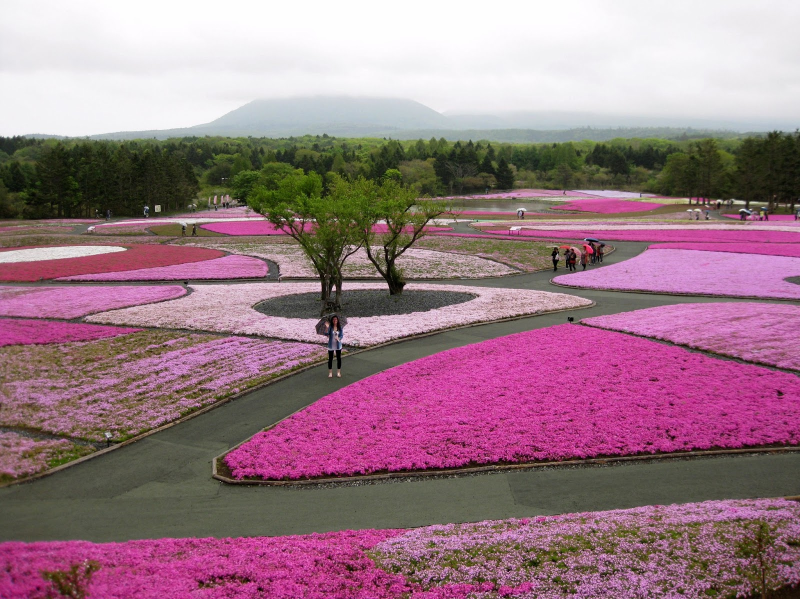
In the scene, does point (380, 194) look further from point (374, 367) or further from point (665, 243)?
point (665, 243)

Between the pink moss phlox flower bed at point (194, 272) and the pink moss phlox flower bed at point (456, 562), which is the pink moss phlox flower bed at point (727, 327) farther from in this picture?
the pink moss phlox flower bed at point (194, 272)

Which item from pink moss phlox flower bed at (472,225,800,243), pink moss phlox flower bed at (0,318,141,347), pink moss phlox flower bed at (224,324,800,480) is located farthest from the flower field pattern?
pink moss phlox flower bed at (472,225,800,243)

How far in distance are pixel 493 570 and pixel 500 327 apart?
20842mm

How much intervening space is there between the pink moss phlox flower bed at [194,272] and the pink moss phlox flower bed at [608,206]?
8001 centimetres

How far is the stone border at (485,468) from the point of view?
14133 mm

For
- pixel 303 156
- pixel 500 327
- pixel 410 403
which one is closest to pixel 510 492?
pixel 410 403

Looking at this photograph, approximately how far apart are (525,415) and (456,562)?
827 centimetres

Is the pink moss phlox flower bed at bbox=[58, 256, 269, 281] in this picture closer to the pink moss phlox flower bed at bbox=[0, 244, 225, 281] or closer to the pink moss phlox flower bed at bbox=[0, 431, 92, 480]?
the pink moss phlox flower bed at bbox=[0, 244, 225, 281]

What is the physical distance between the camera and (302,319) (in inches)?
1223

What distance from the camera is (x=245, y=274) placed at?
47.2 meters

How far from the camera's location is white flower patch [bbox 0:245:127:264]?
53.4 meters

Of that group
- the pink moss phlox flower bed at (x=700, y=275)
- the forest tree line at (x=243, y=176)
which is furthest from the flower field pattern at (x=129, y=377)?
the forest tree line at (x=243, y=176)

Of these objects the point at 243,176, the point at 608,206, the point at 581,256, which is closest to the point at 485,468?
the point at 581,256

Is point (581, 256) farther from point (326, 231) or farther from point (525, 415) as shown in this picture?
point (525, 415)
